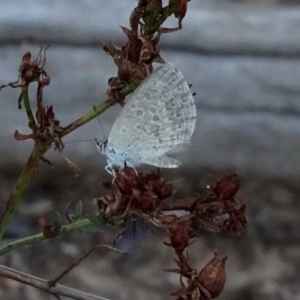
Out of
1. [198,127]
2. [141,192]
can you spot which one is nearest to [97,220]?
[141,192]

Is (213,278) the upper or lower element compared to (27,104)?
lower

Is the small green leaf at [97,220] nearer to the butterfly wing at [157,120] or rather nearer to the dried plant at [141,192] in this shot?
the dried plant at [141,192]

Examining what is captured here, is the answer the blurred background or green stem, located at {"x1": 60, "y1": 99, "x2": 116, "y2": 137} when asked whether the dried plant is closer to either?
green stem, located at {"x1": 60, "y1": 99, "x2": 116, "y2": 137}

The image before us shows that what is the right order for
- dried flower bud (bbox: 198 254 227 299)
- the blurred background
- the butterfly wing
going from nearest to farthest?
dried flower bud (bbox: 198 254 227 299), the butterfly wing, the blurred background

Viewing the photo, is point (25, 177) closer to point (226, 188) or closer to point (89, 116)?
point (89, 116)

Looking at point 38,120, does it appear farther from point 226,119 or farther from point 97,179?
point 97,179

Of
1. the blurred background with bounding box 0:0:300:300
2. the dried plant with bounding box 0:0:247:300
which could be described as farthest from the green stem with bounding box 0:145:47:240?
the blurred background with bounding box 0:0:300:300
